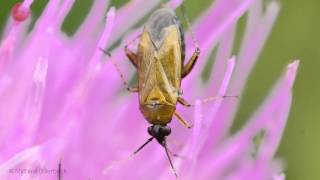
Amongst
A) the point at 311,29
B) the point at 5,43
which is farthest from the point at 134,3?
the point at 311,29

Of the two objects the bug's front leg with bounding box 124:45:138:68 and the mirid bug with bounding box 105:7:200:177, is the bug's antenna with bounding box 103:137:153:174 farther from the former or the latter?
the bug's front leg with bounding box 124:45:138:68

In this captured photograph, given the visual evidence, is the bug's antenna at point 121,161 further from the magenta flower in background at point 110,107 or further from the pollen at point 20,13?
the pollen at point 20,13

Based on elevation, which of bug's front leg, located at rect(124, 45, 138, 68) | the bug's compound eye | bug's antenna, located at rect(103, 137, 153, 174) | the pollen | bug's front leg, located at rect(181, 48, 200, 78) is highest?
the pollen

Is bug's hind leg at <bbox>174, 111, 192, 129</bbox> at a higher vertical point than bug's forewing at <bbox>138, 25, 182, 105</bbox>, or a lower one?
lower

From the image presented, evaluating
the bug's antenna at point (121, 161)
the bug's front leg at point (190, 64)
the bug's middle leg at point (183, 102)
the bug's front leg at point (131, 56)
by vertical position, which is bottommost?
the bug's antenna at point (121, 161)

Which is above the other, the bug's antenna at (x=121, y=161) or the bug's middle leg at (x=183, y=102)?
the bug's middle leg at (x=183, y=102)

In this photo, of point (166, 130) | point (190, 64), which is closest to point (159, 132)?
point (166, 130)

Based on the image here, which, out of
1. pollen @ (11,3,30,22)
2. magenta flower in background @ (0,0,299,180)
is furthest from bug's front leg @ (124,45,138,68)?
pollen @ (11,3,30,22)

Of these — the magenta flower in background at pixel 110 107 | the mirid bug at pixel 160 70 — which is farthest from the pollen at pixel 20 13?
the mirid bug at pixel 160 70
